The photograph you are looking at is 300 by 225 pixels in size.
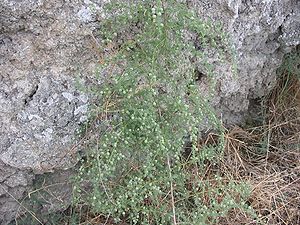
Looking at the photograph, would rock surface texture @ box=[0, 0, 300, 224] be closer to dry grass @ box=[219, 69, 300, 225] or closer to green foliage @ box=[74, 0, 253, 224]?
green foliage @ box=[74, 0, 253, 224]

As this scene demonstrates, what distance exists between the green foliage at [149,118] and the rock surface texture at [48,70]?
0.24 feet

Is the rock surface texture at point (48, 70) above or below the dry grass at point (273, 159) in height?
above

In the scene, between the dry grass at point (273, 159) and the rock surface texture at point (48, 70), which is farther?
the dry grass at point (273, 159)

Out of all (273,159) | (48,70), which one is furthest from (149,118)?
(273,159)

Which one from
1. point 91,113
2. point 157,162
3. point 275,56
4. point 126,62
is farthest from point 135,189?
point 275,56

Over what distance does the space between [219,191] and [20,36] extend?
3.13 ft

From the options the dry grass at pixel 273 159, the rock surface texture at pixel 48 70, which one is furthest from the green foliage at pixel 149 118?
the dry grass at pixel 273 159

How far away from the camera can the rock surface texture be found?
1942 mm

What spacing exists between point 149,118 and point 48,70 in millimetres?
390

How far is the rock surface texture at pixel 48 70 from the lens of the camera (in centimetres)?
194

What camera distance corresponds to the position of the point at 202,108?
210 cm

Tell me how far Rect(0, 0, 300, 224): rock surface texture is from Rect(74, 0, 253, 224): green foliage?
0.24 feet

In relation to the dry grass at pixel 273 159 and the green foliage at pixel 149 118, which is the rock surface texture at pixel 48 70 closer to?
the green foliage at pixel 149 118

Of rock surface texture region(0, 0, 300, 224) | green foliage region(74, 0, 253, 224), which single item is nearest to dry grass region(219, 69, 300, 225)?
green foliage region(74, 0, 253, 224)
